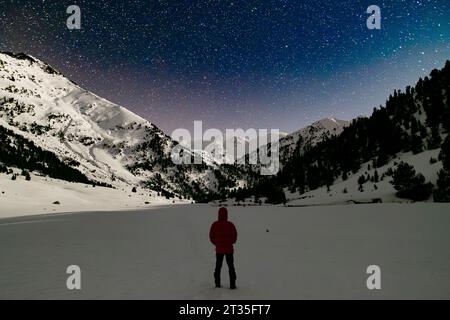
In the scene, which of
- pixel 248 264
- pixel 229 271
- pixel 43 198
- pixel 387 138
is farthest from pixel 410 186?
pixel 43 198

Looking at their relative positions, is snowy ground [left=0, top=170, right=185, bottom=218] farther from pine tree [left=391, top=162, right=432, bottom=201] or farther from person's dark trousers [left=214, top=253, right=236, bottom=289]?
pine tree [left=391, top=162, right=432, bottom=201]

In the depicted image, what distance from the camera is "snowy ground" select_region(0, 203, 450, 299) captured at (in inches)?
327

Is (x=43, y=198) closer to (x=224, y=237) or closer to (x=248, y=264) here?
(x=248, y=264)

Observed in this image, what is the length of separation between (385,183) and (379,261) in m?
47.6

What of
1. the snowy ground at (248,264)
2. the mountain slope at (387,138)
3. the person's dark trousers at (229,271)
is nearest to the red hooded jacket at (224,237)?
the person's dark trousers at (229,271)

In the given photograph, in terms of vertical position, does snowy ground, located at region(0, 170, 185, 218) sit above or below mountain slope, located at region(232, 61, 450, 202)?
below

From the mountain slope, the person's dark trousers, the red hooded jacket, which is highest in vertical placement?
the mountain slope

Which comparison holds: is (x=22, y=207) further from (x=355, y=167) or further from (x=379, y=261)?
(x=355, y=167)

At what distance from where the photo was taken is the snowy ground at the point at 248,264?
327 inches

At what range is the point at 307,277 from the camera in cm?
966

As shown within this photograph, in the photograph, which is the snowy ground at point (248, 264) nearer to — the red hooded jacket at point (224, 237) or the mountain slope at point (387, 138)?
the red hooded jacket at point (224, 237)

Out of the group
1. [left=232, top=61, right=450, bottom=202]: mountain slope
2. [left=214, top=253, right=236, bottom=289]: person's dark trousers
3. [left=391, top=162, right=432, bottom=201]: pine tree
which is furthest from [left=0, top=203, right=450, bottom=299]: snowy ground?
[left=232, top=61, right=450, bottom=202]: mountain slope

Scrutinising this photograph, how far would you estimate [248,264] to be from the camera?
11867 millimetres

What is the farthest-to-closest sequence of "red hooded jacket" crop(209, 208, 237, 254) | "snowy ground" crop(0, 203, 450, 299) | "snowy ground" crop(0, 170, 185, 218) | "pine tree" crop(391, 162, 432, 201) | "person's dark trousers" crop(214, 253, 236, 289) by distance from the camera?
"snowy ground" crop(0, 170, 185, 218) → "pine tree" crop(391, 162, 432, 201) → "red hooded jacket" crop(209, 208, 237, 254) → "person's dark trousers" crop(214, 253, 236, 289) → "snowy ground" crop(0, 203, 450, 299)
